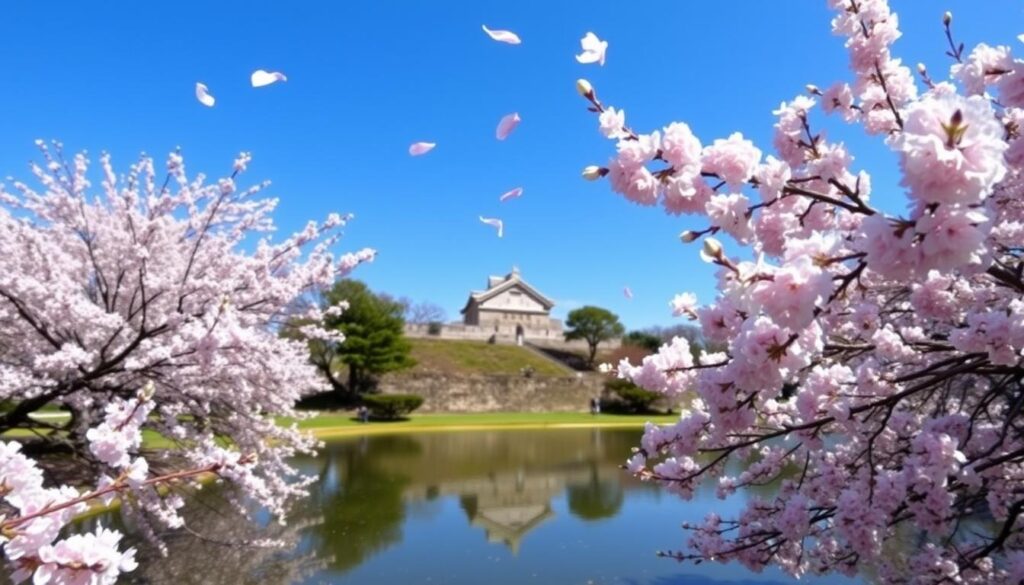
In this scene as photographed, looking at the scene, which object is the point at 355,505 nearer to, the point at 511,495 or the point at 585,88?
the point at 511,495

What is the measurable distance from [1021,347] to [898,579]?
2268 millimetres

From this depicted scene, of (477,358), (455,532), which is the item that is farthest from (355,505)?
(477,358)

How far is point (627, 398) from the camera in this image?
32.4 meters

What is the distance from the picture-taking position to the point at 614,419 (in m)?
28.9

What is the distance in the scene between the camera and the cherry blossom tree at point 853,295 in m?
1.32

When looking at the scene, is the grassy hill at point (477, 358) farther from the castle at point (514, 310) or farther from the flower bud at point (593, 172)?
the flower bud at point (593, 172)

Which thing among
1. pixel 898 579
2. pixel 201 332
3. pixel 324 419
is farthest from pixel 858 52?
pixel 324 419

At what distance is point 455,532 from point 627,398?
25.0m

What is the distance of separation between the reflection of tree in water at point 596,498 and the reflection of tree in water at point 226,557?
427 cm

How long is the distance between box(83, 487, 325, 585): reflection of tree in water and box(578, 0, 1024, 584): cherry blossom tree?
4.53m

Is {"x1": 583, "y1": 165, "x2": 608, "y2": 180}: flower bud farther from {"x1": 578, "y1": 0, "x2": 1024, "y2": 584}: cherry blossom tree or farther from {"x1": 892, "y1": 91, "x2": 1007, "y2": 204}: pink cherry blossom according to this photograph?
{"x1": 892, "y1": 91, "x2": 1007, "y2": 204}: pink cherry blossom

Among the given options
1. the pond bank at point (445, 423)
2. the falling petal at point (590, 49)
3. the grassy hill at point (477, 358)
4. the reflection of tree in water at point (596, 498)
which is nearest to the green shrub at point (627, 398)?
the pond bank at point (445, 423)

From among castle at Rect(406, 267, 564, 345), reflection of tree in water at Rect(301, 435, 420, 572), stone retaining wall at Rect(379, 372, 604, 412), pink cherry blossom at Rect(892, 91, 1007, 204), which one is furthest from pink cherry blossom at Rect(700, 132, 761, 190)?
castle at Rect(406, 267, 564, 345)

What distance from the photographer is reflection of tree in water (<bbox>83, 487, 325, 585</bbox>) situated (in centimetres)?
613
